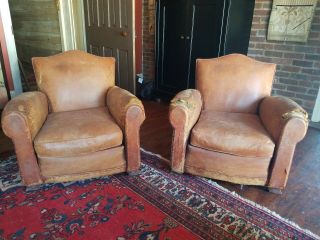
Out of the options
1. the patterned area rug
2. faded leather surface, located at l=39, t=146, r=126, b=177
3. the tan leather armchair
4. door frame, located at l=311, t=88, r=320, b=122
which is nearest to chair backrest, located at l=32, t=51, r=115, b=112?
the tan leather armchair

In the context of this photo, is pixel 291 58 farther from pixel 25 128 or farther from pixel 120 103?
pixel 25 128

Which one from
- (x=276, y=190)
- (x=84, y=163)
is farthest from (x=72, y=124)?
(x=276, y=190)

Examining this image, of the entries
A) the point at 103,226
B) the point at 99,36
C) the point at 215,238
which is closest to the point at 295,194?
the point at 215,238

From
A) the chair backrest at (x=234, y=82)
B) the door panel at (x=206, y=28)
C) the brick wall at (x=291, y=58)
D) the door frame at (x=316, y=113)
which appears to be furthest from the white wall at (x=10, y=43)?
the door frame at (x=316, y=113)

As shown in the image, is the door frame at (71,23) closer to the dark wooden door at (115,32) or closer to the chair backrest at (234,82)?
the dark wooden door at (115,32)

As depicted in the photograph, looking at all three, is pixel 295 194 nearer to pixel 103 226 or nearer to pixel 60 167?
pixel 103 226

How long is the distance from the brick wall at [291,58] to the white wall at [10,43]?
2.68 meters

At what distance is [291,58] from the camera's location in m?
2.74

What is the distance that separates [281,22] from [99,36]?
2.34 metres

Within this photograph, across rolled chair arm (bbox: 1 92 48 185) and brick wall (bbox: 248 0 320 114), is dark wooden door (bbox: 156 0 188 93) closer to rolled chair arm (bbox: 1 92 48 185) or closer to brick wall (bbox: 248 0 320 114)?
brick wall (bbox: 248 0 320 114)

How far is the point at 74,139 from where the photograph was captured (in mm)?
1624

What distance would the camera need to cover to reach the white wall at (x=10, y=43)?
2.71 m

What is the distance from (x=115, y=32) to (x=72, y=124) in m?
1.98

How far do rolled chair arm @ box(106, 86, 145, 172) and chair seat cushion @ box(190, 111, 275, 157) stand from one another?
1.26 feet
